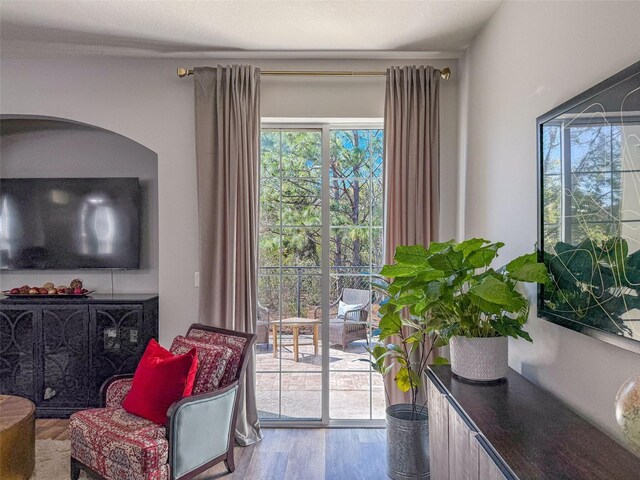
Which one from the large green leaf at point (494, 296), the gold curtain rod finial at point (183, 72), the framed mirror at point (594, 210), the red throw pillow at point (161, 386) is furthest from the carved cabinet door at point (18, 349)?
the framed mirror at point (594, 210)

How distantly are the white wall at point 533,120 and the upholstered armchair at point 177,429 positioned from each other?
1.61 metres

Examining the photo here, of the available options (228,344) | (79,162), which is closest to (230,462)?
(228,344)

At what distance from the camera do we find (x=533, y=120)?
2.12m

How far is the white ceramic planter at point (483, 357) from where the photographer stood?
6.42 ft

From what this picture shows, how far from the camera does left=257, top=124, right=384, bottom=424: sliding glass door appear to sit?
3.44 metres

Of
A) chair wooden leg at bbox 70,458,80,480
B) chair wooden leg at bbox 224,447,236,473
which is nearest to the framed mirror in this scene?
chair wooden leg at bbox 224,447,236,473

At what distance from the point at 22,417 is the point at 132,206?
1.73 metres

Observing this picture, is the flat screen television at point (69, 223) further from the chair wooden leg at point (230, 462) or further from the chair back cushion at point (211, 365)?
the chair wooden leg at point (230, 462)

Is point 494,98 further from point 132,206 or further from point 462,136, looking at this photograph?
point 132,206

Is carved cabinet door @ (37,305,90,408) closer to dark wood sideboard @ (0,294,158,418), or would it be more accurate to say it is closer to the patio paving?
dark wood sideboard @ (0,294,158,418)

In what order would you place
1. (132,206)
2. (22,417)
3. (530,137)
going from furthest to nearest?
(132,206), (22,417), (530,137)

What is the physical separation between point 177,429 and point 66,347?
1567 mm

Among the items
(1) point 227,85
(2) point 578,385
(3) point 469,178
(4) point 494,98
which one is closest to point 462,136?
(3) point 469,178

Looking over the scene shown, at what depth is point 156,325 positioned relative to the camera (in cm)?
340
